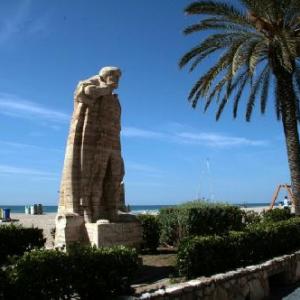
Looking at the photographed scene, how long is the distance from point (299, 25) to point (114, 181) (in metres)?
8.50

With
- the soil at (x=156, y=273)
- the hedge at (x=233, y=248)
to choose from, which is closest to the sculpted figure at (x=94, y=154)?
the soil at (x=156, y=273)

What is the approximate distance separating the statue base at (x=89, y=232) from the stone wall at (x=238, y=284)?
275 centimetres

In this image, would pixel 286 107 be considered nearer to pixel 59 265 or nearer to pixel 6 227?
pixel 6 227

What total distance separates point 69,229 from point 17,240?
127cm

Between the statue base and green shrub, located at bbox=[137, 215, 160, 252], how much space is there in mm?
2664

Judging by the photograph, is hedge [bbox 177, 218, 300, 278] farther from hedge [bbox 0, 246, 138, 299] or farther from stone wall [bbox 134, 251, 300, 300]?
hedge [bbox 0, 246, 138, 299]

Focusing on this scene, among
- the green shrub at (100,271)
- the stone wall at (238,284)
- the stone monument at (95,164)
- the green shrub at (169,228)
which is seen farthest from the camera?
the green shrub at (169,228)

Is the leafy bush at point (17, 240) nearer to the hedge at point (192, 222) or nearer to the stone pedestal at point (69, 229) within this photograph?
the stone pedestal at point (69, 229)

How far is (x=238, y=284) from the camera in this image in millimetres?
7957

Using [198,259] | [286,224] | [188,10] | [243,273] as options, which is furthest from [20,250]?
[188,10]

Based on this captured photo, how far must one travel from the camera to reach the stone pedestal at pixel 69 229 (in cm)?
969

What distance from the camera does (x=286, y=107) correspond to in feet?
50.2

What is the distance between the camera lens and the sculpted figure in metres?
10.3

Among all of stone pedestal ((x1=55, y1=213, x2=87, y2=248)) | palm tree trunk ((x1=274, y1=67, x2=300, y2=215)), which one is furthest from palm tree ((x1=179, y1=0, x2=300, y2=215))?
stone pedestal ((x1=55, y1=213, x2=87, y2=248))
